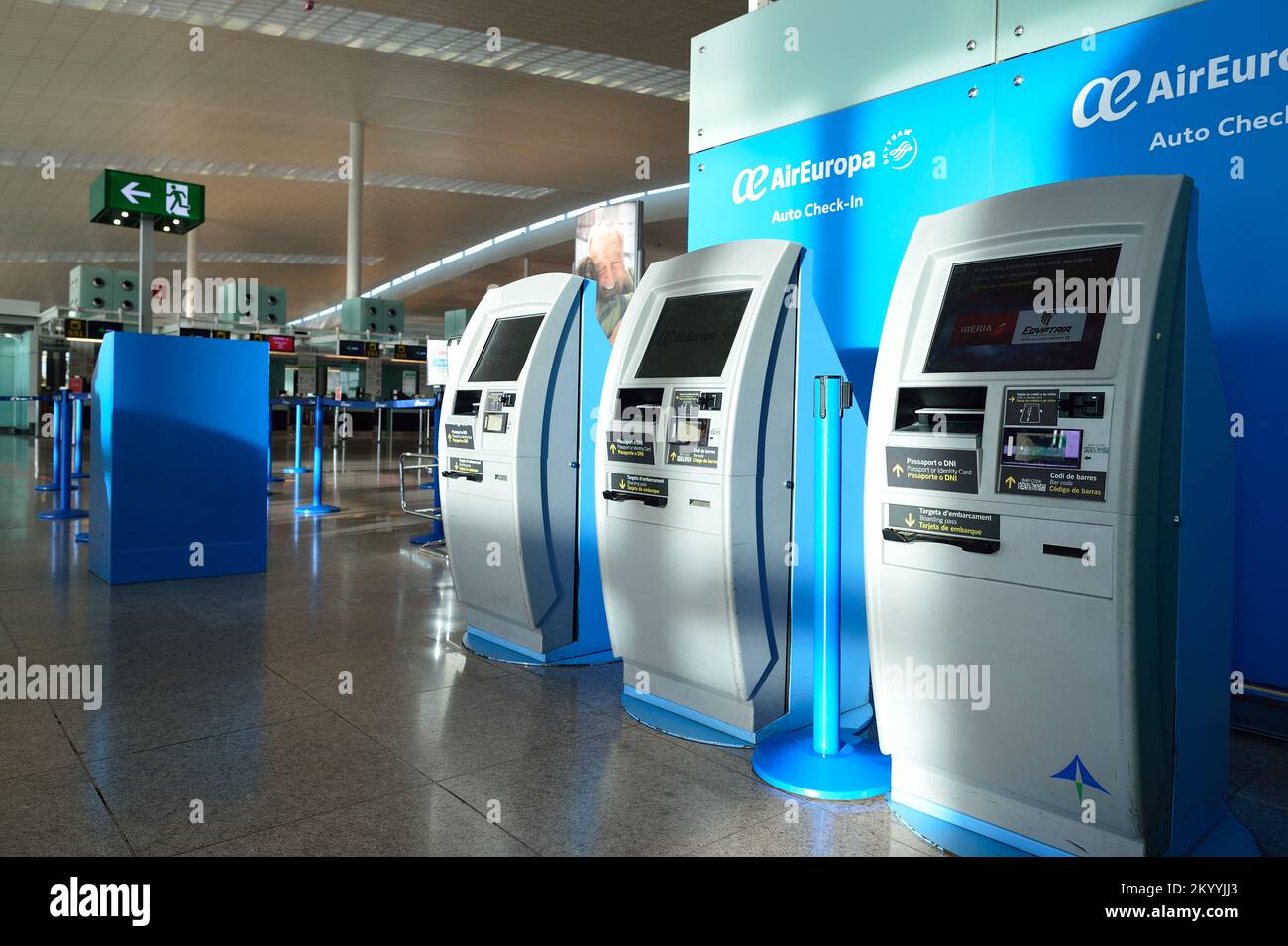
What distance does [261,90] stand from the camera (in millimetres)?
13648

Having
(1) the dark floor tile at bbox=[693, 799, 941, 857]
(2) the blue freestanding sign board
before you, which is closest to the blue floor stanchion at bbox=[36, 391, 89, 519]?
(2) the blue freestanding sign board

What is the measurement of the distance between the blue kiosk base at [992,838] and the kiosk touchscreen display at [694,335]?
4.20 feet

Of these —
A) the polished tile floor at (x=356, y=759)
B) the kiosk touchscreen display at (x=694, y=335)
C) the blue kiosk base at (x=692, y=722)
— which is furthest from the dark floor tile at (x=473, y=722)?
the kiosk touchscreen display at (x=694, y=335)

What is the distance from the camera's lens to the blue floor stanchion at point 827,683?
7.53ft

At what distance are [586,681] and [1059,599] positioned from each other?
1848 mm

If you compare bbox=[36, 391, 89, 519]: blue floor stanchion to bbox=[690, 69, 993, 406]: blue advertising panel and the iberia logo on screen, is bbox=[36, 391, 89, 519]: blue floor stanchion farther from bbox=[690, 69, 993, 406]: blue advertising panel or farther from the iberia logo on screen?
the iberia logo on screen

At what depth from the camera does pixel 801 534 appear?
2.62 metres

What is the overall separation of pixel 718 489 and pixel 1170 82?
183 centimetres

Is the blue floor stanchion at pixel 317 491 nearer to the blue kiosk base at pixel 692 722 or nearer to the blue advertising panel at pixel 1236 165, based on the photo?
the blue kiosk base at pixel 692 722

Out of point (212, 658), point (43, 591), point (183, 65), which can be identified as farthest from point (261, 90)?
point (212, 658)

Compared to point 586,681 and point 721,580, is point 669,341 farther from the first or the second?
point 586,681

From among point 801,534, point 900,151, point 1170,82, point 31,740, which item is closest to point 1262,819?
point 801,534
